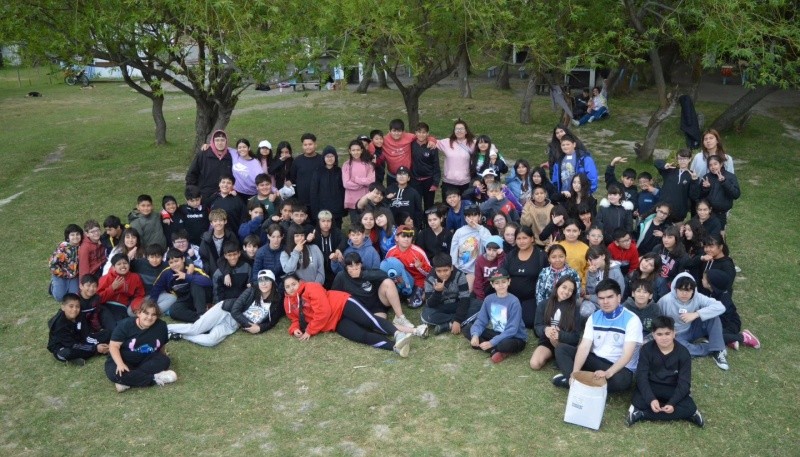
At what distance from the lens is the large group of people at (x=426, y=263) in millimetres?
6492

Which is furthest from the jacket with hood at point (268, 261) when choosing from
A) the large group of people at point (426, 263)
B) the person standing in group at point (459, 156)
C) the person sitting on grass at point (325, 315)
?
the person standing in group at point (459, 156)

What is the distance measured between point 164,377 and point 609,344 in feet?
12.5

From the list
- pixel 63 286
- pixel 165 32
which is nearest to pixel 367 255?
pixel 63 286

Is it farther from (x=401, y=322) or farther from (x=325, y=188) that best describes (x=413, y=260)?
(x=325, y=188)

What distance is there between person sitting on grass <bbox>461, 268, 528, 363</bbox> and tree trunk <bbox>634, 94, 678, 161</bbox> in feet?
26.3

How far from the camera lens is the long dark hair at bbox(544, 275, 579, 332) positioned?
6559 mm

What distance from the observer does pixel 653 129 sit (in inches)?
551

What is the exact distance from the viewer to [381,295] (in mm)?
7664

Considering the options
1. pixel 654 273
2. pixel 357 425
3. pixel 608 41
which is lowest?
pixel 357 425

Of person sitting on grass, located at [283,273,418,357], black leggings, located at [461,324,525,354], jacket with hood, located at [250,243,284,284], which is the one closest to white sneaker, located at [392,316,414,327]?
person sitting on grass, located at [283,273,418,357]

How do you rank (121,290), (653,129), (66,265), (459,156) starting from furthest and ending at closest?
(653,129)
(459,156)
(66,265)
(121,290)

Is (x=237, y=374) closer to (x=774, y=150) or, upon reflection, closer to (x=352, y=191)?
(x=352, y=191)

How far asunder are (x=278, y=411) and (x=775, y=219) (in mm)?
8355

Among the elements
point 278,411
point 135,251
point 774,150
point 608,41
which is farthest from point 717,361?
point 774,150
